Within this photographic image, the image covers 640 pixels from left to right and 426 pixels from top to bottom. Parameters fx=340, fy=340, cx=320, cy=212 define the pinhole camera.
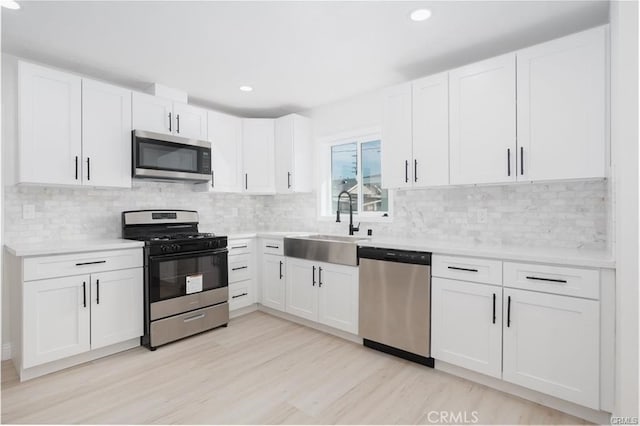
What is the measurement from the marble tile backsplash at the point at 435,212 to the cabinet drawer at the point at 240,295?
2.86 feet

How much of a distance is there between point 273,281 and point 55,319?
6.38 feet

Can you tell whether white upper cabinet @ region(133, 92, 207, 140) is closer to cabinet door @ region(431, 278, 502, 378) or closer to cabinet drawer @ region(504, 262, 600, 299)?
cabinet door @ region(431, 278, 502, 378)

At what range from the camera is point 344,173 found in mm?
4105

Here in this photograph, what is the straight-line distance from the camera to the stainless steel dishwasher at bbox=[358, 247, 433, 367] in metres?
2.60

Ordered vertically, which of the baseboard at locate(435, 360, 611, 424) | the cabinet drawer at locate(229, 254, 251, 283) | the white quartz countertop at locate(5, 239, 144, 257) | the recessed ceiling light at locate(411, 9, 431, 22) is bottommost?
the baseboard at locate(435, 360, 611, 424)

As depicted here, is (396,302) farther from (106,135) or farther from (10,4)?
(10,4)

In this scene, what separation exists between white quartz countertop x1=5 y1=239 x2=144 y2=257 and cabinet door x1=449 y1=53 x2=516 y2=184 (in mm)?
2795

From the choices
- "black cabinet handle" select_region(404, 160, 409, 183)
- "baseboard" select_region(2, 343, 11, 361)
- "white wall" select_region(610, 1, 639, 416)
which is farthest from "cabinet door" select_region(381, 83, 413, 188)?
"baseboard" select_region(2, 343, 11, 361)

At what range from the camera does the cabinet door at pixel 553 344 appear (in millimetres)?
1940

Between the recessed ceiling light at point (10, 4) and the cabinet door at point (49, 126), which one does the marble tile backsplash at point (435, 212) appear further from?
the recessed ceiling light at point (10, 4)

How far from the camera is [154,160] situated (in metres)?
3.26

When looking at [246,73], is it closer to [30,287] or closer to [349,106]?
[349,106]

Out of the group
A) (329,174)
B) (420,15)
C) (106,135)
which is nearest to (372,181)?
(329,174)

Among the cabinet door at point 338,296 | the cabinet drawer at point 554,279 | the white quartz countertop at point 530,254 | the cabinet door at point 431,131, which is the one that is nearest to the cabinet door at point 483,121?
the cabinet door at point 431,131
